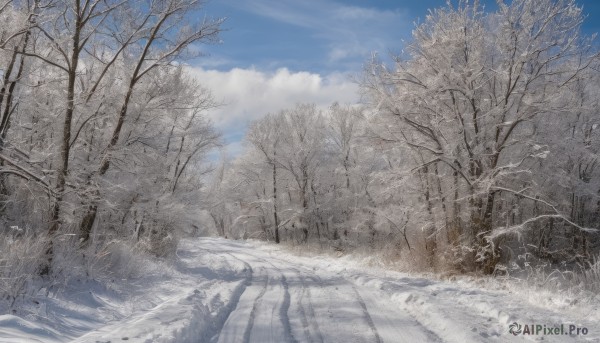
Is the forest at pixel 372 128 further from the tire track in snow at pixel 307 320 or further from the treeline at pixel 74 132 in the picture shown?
the tire track in snow at pixel 307 320

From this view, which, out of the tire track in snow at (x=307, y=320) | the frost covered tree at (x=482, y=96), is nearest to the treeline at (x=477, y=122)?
the frost covered tree at (x=482, y=96)

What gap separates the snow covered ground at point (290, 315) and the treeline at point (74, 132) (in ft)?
4.31

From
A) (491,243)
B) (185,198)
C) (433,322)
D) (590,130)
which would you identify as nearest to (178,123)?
(185,198)

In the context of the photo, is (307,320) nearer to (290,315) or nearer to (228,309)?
(290,315)

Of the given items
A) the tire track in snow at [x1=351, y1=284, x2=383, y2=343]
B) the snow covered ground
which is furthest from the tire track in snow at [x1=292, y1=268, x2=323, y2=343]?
the tire track in snow at [x1=351, y1=284, x2=383, y2=343]

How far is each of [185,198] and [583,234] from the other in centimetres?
2148

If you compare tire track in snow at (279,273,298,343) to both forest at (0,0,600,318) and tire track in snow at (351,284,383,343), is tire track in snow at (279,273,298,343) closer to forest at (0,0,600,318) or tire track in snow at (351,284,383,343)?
tire track in snow at (351,284,383,343)

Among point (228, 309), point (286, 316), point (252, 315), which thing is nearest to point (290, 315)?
point (286, 316)

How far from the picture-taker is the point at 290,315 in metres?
6.86

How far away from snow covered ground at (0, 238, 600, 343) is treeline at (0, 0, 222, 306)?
1.31 m

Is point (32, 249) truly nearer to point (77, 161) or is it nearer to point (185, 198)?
point (77, 161)

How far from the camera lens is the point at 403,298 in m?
8.08

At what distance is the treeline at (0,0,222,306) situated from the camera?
8.58 metres

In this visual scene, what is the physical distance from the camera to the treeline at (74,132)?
8578mm
